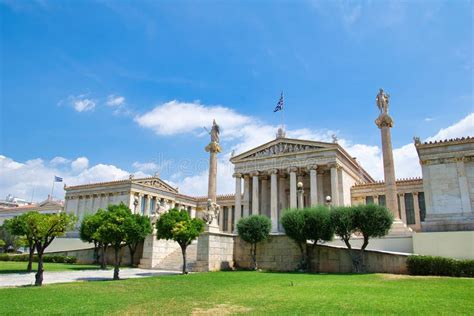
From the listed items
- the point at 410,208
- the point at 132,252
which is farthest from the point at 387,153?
the point at 132,252

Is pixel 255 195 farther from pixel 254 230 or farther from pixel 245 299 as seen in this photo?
pixel 245 299

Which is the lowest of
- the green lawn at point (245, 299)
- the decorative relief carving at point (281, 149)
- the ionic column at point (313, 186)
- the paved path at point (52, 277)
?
the paved path at point (52, 277)

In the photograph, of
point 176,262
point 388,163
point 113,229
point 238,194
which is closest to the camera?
point 113,229

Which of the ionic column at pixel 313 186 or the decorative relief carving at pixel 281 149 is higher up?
the decorative relief carving at pixel 281 149

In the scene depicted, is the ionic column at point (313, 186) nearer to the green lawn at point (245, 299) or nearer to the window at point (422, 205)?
the window at point (422, 205)

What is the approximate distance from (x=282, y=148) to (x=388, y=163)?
60.7ft

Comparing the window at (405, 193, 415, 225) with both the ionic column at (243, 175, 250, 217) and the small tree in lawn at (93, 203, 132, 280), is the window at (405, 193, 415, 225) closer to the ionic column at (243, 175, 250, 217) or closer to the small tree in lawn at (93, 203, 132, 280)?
the ionic column at (243, 175, 250, 217)

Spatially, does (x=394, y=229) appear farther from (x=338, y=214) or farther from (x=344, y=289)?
(x=344, y=289)

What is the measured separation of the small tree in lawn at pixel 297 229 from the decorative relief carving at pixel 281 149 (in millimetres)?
20539

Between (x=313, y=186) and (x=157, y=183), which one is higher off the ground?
A: (x=157, y=183)

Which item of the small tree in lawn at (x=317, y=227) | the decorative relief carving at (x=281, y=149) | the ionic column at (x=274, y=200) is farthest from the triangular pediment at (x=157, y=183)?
the small tree in lawn at (x=317, y=227)

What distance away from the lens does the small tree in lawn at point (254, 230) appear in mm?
28109

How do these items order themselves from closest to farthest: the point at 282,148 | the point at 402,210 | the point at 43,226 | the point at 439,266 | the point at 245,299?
the point at 245,299 → the point at 43,226 → the point at 439,266 → the point at 402,210 → the point at 282,148

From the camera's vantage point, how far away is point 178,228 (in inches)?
942
